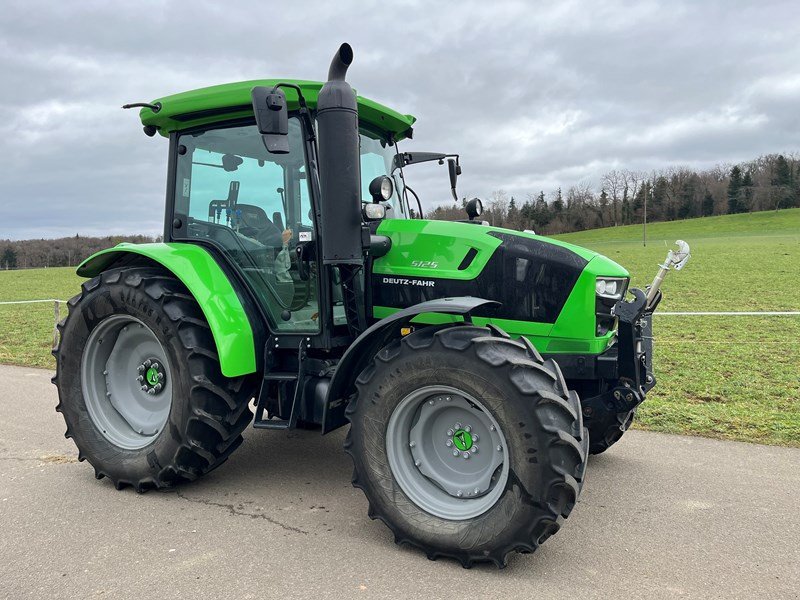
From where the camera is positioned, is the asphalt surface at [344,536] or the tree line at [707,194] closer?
the asphalt surface at [344,536]

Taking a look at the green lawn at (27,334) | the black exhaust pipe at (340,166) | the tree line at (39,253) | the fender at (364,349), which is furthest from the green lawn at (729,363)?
the tree line at (39,253)

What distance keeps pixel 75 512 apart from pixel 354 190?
8.39 ft

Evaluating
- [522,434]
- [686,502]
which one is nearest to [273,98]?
[522,434]

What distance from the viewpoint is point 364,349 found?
3.71 meters

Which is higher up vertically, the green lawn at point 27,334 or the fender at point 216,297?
the fender at point 216,297

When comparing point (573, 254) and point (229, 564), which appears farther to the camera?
point (573, 254)

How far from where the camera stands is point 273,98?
3434mm

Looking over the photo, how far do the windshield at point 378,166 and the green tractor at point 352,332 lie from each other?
2cm

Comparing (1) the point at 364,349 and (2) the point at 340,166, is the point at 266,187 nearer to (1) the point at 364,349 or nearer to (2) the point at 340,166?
(2) the point at 340,166

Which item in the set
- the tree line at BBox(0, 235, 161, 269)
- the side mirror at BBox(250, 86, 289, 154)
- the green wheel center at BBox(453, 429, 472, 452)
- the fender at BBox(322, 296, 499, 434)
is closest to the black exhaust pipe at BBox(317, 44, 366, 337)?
the side mirror at BBox(250, 86, 289, 154)

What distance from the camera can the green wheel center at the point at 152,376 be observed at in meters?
4.50

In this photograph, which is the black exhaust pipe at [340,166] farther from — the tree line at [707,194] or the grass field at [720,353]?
the tree line at [707,194]

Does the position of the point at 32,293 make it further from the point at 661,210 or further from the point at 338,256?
the point at 661,210

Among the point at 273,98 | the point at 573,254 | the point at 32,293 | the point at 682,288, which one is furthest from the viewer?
the point at 32,293
